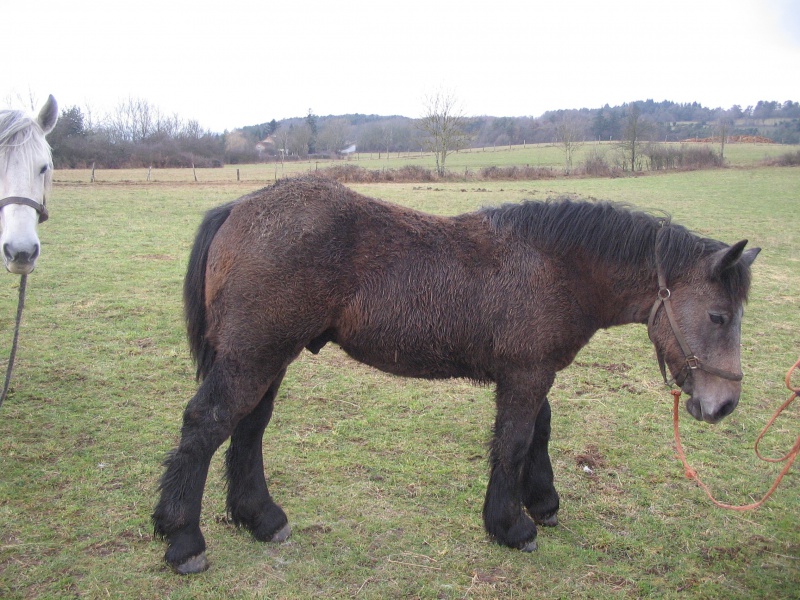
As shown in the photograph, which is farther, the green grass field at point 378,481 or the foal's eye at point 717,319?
the green grass field at point 378,481

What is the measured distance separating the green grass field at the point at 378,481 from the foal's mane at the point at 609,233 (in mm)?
1816

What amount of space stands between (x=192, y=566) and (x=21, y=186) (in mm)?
2520

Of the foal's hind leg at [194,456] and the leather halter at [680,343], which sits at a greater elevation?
the leather halter at [680,343]

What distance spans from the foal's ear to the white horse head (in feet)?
13.0

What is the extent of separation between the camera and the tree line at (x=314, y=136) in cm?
4269

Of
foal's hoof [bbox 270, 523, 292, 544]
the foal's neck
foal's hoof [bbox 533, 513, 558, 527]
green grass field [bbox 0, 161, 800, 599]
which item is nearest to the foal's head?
the foal's neck

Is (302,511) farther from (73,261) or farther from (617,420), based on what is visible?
(73,261)

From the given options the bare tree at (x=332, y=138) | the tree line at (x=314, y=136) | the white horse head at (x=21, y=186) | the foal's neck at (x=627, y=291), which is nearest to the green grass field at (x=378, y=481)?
the foal's neck at (x=627, y=291)

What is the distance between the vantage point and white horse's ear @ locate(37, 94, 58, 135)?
3.69 m

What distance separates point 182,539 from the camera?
3.22 m

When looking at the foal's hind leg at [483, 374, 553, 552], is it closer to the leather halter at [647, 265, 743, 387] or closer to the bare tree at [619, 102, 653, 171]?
the leather halter at [647, 265, 743, 387]

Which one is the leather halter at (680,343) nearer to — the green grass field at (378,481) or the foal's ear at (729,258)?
the foal's ear at (729,258)

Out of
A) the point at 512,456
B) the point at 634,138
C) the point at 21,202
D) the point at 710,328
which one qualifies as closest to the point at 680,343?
the point at 710,328

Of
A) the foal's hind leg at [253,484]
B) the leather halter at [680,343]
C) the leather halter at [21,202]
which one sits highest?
the leather halter at [21,202]
